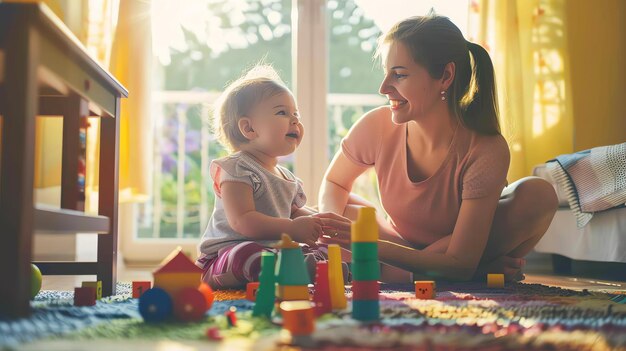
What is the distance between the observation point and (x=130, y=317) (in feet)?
3.38

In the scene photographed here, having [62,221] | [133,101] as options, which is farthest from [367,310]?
[133,101]

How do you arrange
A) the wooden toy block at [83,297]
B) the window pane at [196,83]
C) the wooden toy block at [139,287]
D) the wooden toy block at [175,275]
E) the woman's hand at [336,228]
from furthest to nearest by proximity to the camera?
1. the window pane at [196,83]
2. the woman's hand at [336,228]
3. the wooden toy block at [139,287]
4. the wooden toy block at [83,297]
5. the wooden toy block at [175,275]

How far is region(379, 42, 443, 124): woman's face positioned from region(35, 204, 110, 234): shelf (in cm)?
78

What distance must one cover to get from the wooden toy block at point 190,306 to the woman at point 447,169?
657mm

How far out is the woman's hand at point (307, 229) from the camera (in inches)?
60.3

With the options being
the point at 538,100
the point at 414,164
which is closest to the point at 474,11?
the point at 538,100

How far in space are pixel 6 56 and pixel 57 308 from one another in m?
0.41

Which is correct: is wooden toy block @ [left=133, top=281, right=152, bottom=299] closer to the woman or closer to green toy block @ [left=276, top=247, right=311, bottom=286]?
green toy block @ [left=276, top=247, right=311, bottom=286]

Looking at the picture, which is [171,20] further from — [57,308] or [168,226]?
[57,308]

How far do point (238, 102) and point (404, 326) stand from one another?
1.01 metres

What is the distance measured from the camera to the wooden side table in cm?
94

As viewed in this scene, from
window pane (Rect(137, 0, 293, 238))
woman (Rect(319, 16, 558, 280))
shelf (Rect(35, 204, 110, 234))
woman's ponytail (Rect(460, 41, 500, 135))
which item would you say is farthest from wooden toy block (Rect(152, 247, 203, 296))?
window pane (Rect(137, 0, 293, 238))

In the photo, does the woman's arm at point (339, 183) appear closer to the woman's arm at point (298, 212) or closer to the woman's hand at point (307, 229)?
the woman's arm at point (298, 212)

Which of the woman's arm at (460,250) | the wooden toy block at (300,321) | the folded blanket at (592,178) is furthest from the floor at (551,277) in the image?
the wooden toy block at (300,321)
